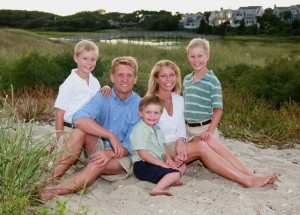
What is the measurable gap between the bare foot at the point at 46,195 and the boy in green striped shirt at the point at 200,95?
66.7 inches

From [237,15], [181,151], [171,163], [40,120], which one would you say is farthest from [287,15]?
[171,163]

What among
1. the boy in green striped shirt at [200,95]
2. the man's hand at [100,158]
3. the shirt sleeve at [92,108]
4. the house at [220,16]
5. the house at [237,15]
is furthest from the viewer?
the house at [220,16]

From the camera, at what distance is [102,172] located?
15.0 feet

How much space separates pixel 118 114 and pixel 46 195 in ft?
3.71

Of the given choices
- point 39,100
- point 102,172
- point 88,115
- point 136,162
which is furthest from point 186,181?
point 39,100

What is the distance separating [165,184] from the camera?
14.3 ft

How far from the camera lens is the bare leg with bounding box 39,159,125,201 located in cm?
403

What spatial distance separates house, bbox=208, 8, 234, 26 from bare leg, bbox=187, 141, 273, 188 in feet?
339

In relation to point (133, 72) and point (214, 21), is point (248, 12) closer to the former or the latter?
point (214, 21)

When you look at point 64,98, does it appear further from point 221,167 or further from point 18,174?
point 221,167

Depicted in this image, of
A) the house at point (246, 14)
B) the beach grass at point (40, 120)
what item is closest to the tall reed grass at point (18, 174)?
the beach grass at point (40, 120)

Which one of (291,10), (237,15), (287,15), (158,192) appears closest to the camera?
(158,192)

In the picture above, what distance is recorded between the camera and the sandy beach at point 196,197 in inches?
157

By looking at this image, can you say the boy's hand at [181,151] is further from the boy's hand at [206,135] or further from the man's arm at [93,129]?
Result: the man's arm at [93,129]
